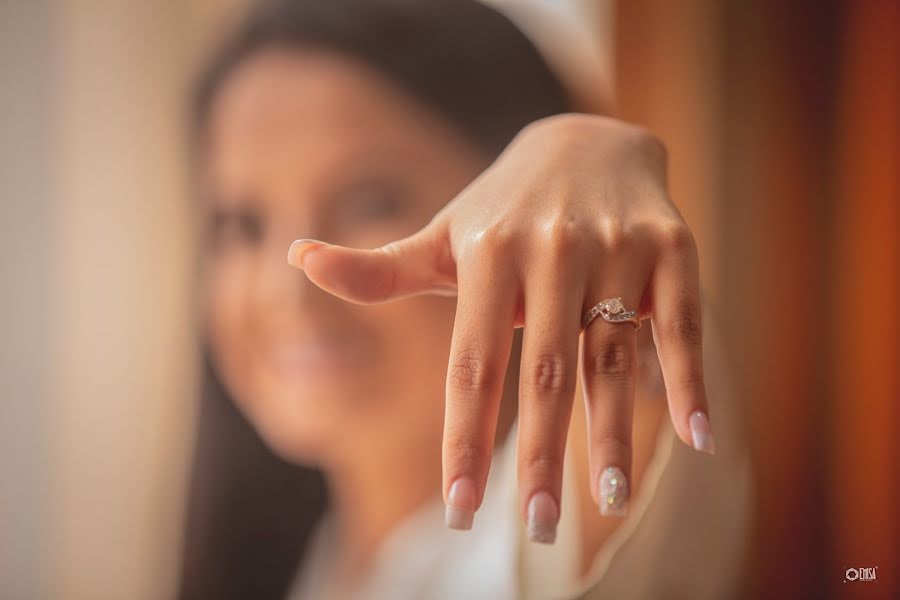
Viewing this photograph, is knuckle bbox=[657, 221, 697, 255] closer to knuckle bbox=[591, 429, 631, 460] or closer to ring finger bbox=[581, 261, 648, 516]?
ring finger bbox=[581, 261, 648, 516]

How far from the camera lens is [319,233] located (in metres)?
1.17

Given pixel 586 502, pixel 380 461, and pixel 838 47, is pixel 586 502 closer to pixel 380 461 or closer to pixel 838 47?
pixel 380 461

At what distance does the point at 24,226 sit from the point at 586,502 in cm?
107

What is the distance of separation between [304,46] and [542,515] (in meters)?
0.92

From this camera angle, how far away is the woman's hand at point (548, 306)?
1.89 ft

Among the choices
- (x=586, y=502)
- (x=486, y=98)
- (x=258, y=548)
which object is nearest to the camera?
(x=586, y=502)

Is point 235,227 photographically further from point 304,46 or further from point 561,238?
point 561,238

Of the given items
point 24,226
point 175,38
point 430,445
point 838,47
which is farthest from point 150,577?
point 838,47

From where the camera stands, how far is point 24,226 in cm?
126

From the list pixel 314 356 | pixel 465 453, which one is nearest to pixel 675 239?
pixel 465 453

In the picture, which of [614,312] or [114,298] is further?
[114,298]

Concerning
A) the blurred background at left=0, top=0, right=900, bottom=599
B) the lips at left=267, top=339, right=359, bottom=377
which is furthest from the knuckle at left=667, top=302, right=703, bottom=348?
the lips at left=267, top=339, right=359, bottom=377

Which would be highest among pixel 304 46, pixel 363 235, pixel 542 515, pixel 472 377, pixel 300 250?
pixel 304 46

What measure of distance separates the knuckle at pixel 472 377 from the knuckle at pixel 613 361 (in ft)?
0.28
